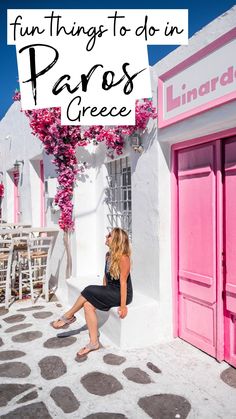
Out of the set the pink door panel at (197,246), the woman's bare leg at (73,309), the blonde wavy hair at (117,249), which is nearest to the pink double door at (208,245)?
the pink door panel at (197,246)

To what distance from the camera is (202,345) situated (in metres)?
4.14

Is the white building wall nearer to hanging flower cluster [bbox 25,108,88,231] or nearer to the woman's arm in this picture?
the woman's arm

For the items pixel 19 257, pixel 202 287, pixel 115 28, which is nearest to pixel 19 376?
pixel 202 287

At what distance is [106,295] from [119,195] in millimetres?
2142

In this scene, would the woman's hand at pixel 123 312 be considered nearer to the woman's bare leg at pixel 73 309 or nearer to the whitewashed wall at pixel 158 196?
the whitewashed wall at pixel 158 196

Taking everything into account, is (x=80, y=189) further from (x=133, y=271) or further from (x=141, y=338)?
(x=141, y=338)

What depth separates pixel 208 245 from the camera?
157 inches

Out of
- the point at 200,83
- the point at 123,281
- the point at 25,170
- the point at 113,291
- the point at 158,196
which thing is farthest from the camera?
the point at 25,170

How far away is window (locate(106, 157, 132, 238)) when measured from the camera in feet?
18.5

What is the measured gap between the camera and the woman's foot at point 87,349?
406cm

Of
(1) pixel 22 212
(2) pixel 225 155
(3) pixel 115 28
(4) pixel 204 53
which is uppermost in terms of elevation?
(3) pixel 115 28

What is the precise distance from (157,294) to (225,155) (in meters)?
1.98

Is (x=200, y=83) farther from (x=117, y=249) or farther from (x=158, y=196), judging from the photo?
(x=117, y=249)

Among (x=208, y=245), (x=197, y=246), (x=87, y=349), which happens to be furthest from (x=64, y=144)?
(x=87, y=349)
